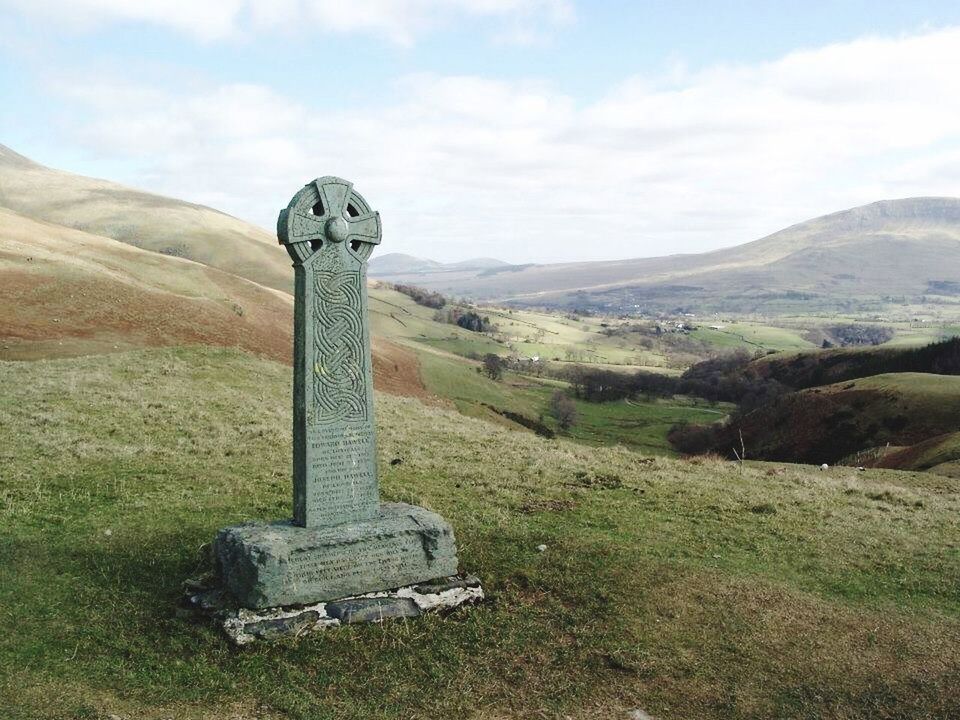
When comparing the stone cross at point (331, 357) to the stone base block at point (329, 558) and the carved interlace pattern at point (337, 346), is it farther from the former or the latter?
the stone base block at point (329, 558)

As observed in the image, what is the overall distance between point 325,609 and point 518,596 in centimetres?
279

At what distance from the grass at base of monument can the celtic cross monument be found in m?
0.85

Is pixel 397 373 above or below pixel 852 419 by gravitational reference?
above

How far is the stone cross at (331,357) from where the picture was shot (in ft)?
33.5

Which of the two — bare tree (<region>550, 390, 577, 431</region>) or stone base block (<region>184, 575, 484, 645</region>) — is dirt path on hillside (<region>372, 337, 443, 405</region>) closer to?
bare tree (<region>550, 390, 577, 431</region>)

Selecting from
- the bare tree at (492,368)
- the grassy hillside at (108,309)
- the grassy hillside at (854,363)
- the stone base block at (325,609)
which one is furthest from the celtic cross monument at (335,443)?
the grassy hillside at (854,363)

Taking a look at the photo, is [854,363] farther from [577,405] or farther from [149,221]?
[149,221]

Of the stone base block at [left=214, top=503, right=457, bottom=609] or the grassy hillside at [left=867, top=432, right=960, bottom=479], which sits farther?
the grassy hillside at [left=867, top=432, right=960, bottom=479]

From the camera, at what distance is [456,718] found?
7809 millimetres

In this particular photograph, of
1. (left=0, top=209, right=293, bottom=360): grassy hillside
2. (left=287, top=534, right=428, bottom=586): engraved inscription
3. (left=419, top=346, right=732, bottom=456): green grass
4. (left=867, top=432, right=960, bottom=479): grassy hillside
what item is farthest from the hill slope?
(left=287, top=534, right=428, bottom=586): engraved inscription

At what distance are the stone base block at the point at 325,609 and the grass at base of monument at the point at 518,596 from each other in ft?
0.68

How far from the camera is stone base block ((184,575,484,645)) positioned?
9.12 m

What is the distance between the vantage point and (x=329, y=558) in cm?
980

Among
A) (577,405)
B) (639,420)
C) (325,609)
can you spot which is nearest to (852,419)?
(639,420)
